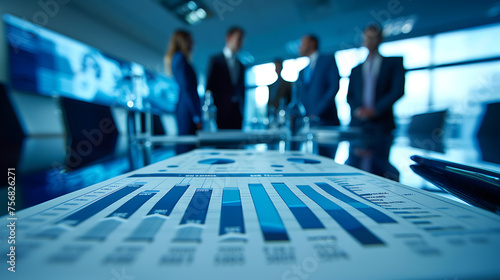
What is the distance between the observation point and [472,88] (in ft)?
10.3

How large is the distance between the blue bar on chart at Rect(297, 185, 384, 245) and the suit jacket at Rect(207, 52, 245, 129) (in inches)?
58.2

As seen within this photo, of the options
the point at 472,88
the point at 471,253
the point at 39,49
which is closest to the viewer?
the point at 471,253

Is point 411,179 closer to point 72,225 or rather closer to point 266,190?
point 266,190

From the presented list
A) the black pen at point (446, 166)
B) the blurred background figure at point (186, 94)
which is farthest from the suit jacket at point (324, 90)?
the black pen at point (446, 166)

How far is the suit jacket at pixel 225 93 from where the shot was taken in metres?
1.58

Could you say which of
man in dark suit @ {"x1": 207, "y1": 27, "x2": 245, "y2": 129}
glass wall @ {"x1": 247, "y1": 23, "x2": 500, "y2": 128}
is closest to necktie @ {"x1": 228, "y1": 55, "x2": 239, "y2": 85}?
man in dark suit @ {"x1": 207, "y1": 27, "x2": 245, "y2": 129}

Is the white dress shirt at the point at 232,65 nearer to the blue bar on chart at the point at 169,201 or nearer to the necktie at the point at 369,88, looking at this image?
the necktie at the point at 369,88

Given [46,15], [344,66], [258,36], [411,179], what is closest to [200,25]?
[258,36]

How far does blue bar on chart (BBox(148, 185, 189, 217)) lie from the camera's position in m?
0.12

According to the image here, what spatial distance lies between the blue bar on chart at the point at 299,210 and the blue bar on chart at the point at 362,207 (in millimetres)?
34

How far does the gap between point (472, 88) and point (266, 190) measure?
15.3ft

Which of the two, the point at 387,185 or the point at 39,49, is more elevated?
the point at 39,49

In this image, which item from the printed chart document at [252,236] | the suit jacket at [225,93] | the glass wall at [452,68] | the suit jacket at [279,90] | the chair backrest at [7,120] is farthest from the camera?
the glass wall at [452,68]

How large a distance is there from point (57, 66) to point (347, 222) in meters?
2.64
